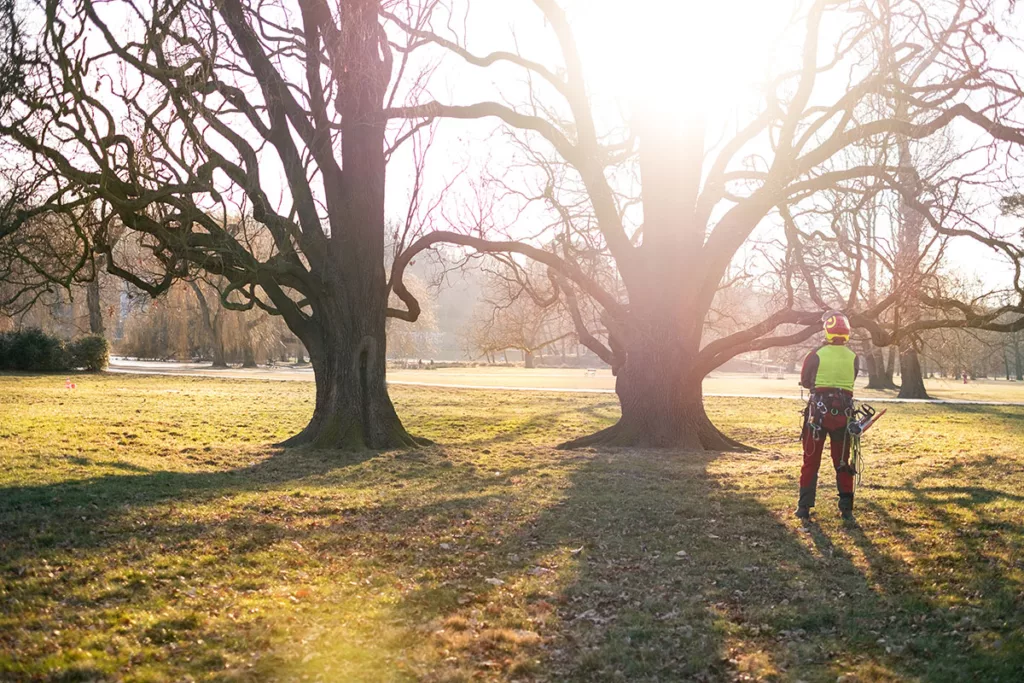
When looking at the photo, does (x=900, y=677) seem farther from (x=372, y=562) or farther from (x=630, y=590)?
(x=372, y=562)

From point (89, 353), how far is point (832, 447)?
133 ft

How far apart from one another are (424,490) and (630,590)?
4942 mm

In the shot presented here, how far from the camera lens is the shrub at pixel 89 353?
42.0 metres

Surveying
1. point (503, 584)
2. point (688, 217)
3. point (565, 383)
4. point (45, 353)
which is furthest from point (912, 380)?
point (45, 353)

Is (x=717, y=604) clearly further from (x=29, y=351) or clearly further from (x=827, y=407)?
(x=29, y=351)

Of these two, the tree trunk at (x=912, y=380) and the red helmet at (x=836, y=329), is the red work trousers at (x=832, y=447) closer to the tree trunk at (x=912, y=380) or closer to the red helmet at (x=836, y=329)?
the red helmet at (x=836, y=329)

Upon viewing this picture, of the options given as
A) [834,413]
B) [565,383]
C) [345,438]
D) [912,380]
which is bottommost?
[345,438]

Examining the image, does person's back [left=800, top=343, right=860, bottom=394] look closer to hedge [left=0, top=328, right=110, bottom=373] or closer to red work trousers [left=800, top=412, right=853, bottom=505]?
red work trousers [left=800, top=412, right=853, bottom=505]

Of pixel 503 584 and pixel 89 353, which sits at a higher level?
pixel 89 353

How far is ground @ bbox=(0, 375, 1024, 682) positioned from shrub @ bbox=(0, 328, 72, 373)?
28193 mm

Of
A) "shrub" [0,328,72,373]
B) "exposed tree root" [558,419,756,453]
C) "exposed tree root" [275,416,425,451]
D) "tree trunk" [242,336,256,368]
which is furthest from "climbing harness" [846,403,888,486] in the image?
"tree trunk" [242,336,256,368]

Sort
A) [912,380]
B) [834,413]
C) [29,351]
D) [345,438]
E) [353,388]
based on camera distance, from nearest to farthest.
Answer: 1. [834,413]
2. [345,438]
3. [353,388]
4. [912,380]
5. [29,351]

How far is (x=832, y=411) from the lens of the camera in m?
9.01

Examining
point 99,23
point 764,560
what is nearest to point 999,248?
point 764,560
